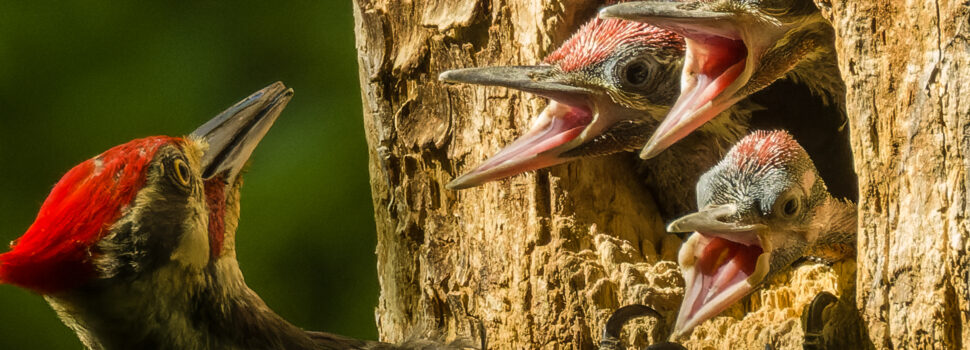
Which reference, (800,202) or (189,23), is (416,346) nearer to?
(800,202)

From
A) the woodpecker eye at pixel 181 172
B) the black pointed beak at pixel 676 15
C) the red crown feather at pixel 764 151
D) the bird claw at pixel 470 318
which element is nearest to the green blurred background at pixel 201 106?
the bird claw at pixel 470 318

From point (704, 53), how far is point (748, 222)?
286 mm

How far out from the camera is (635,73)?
1.90m

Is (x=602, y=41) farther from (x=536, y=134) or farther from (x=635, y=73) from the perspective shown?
(x=536, y=134)

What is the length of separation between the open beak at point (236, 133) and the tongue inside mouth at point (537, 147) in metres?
0.35

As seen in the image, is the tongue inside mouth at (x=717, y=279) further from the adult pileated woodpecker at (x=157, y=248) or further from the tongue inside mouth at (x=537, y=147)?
the adult pileated woodpecker at (x=157, y=248)

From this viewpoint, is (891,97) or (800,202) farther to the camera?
(800,202)

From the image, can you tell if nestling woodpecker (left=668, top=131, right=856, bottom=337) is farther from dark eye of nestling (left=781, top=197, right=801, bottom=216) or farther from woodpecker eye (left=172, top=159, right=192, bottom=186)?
woodpecker eye (left=172, top=159, right=192, bottom=186)

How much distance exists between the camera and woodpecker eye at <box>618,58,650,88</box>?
189cm

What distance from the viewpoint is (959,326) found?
1.28 m

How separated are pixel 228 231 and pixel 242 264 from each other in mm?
1273

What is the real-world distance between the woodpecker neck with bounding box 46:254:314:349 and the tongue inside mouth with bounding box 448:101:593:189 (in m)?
0.42

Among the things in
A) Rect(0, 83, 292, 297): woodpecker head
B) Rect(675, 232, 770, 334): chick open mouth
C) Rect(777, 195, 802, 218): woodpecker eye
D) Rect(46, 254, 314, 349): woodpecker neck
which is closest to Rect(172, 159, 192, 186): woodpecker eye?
Rect(0, 83, 292, 297): woodpecker head

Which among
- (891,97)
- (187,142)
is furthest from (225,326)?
(891,97)
